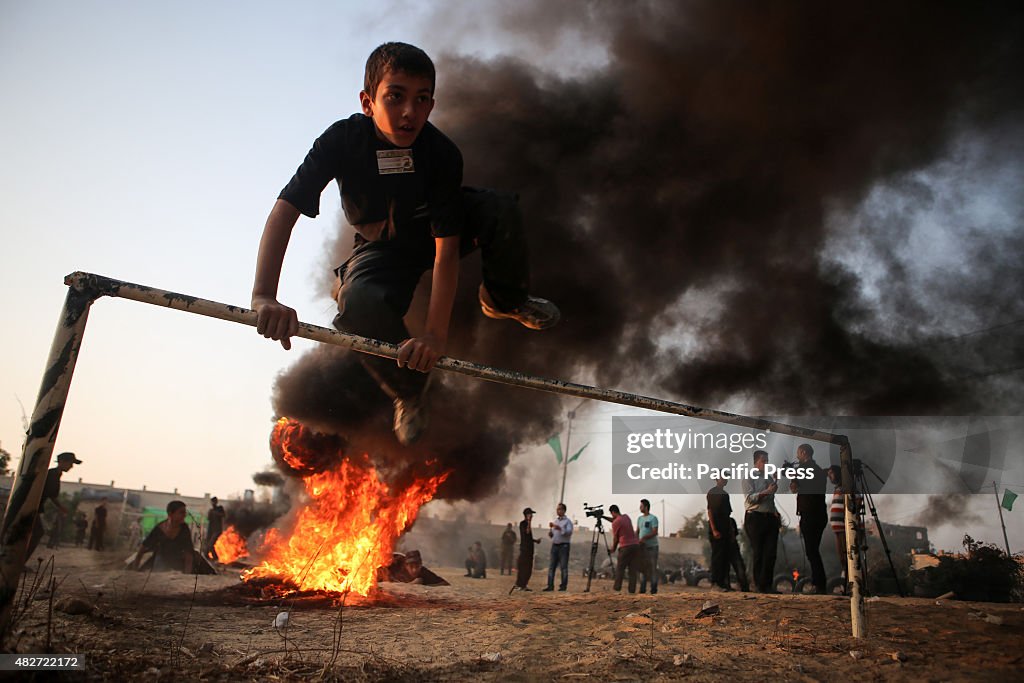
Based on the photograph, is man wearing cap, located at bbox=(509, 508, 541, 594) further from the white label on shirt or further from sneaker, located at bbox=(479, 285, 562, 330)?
Answer: the white label on shirt

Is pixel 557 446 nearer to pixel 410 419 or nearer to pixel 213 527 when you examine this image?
pixel 213 527

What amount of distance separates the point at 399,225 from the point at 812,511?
20.7ft

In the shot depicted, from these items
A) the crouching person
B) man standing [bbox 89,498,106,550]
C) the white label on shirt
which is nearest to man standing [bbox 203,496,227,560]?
man standing [bbox 89,498,106,550]

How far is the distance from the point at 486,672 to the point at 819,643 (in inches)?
91.5

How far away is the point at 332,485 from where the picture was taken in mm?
13500

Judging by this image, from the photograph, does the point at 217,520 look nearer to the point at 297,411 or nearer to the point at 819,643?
the point at 297,411

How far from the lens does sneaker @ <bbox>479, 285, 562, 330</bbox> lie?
3932 mm

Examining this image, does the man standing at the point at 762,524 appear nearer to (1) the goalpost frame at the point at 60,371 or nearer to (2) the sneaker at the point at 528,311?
(2) the sneaker at the point at 528,311

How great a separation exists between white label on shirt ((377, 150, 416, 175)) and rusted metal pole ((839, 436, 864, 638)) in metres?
3.34

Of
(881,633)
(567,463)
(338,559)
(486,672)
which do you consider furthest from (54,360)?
(567,463)

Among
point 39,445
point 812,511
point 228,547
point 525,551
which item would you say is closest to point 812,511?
point 812,511

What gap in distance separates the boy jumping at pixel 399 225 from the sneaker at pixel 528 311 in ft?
0.09

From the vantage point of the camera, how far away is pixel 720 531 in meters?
8.32

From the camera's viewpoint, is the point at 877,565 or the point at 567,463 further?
the point at 567,463
